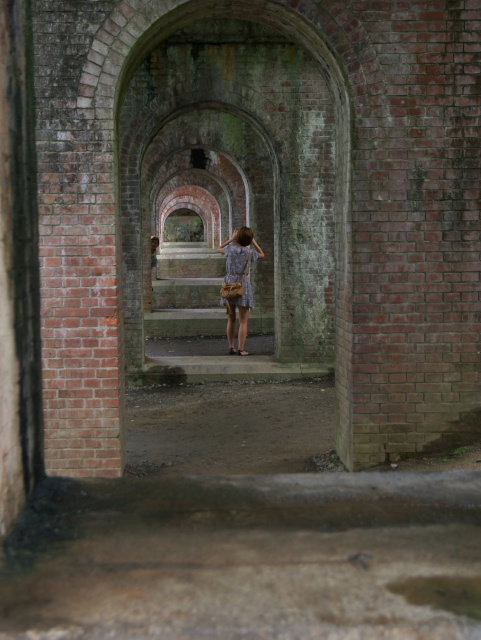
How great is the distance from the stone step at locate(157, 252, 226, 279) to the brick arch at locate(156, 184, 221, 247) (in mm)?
6292

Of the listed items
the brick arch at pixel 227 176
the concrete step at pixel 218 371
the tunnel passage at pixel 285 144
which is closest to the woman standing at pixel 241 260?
the tunnel passage at pixel 285 144

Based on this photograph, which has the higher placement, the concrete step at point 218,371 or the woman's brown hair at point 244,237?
the woman's brown hair at point 244,237

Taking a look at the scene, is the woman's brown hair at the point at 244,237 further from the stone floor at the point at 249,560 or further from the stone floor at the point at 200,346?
the stone floor at the point at 249,560

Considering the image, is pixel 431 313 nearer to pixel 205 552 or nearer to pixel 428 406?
pixel 428 406

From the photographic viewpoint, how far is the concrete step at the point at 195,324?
14.5 m

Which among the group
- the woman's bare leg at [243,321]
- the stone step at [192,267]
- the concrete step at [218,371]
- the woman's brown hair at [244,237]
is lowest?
the concrete step at [218,371]

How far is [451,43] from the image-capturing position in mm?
5148

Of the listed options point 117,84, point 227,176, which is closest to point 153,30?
point 117,84

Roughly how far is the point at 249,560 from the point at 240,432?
556 cm

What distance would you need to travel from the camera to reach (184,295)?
1736 cm

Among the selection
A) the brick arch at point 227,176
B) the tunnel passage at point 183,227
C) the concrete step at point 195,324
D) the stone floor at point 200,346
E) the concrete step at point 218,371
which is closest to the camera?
the concrete step at point 218,371

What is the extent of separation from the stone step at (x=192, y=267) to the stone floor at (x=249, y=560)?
63.4 ft

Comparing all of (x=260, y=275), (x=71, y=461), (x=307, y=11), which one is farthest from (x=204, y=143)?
(x=71, y=461)

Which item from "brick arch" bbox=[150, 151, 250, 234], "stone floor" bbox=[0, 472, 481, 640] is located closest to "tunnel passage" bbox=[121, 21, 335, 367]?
"brick arch" bbox=[150, 151, 250, 234]
